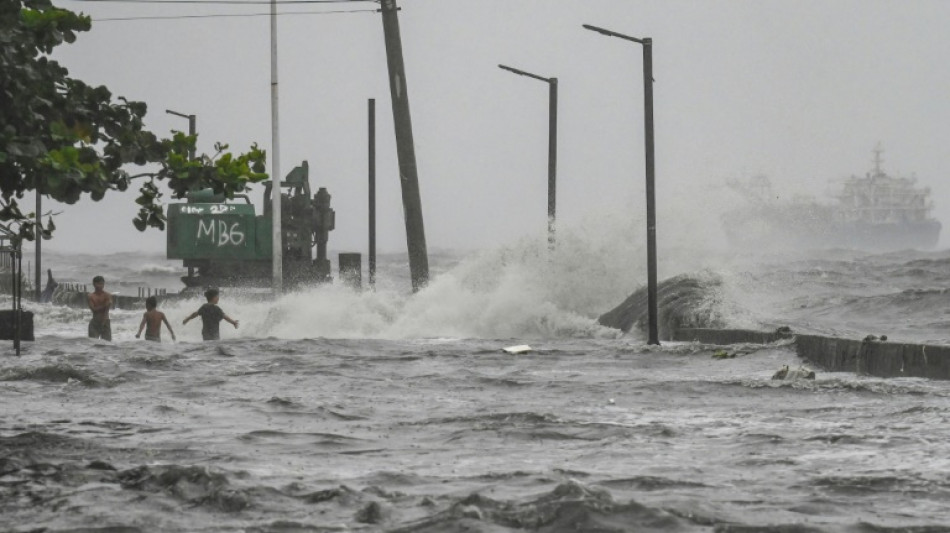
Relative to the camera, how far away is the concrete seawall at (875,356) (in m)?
18.8

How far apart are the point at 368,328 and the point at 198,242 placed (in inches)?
304

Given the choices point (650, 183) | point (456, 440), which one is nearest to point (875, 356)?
point (456, 440)

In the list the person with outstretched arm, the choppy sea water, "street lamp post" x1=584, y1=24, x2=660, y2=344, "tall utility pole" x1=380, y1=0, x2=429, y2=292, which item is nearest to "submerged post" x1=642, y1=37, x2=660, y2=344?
"street lamp post" x1=584, y1=24, x2=660, y2=344

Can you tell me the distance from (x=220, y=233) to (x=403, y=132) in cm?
663

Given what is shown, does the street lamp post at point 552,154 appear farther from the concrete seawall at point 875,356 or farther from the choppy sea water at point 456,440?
the concrete seawall at point 875,356

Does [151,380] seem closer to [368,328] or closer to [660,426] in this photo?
[660,426]

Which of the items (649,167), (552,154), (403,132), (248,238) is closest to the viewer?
(649,167)

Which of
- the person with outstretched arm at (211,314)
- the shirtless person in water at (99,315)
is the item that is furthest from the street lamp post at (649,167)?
the shirtless person in water at (99,315)

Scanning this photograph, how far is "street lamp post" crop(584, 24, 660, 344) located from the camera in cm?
2653

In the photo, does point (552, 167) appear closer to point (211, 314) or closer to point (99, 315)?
point (211, 314)

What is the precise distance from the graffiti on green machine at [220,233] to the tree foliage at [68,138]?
27531 millimetres

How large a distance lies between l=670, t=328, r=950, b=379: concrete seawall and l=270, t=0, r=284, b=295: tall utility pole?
1601 cm

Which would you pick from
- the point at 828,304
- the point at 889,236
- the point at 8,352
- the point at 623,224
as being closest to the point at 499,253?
the point at 623,224

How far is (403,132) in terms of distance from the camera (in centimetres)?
3784
